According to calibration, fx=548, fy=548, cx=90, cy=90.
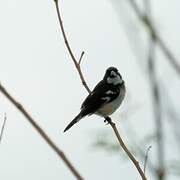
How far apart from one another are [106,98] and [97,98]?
0.67 ft

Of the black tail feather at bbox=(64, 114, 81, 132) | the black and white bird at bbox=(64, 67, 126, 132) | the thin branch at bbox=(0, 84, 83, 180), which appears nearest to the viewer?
the thin branch at bbox=(0, 84, 83, 180)

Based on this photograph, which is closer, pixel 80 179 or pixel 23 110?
pixel 23 110

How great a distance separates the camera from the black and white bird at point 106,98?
10312 mm

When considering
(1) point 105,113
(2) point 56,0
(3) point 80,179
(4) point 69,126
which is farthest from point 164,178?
(1) point 105,113

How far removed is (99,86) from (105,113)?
0.95m

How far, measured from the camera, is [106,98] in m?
10.6

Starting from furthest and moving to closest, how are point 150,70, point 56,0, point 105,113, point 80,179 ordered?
1. point 105,113
2. point 56,0
3. point 80,179
4. point 150,70

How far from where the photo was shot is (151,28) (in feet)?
5.72

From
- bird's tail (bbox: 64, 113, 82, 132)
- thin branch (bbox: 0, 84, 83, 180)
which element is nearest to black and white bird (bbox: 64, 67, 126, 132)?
bird's tail (bbox: 64, 113, 82, 132)

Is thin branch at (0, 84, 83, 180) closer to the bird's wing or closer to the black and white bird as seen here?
the black and white bird

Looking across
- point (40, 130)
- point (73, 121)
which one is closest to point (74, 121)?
point (73, 121)

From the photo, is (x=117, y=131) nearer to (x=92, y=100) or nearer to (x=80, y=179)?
(x=80, y=179)

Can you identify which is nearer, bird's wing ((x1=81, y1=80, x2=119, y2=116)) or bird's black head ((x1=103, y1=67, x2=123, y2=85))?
bird's wing ((x1=81, y1=80, x2=119, y2=116))

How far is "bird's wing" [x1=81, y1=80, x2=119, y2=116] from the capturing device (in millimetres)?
10312
